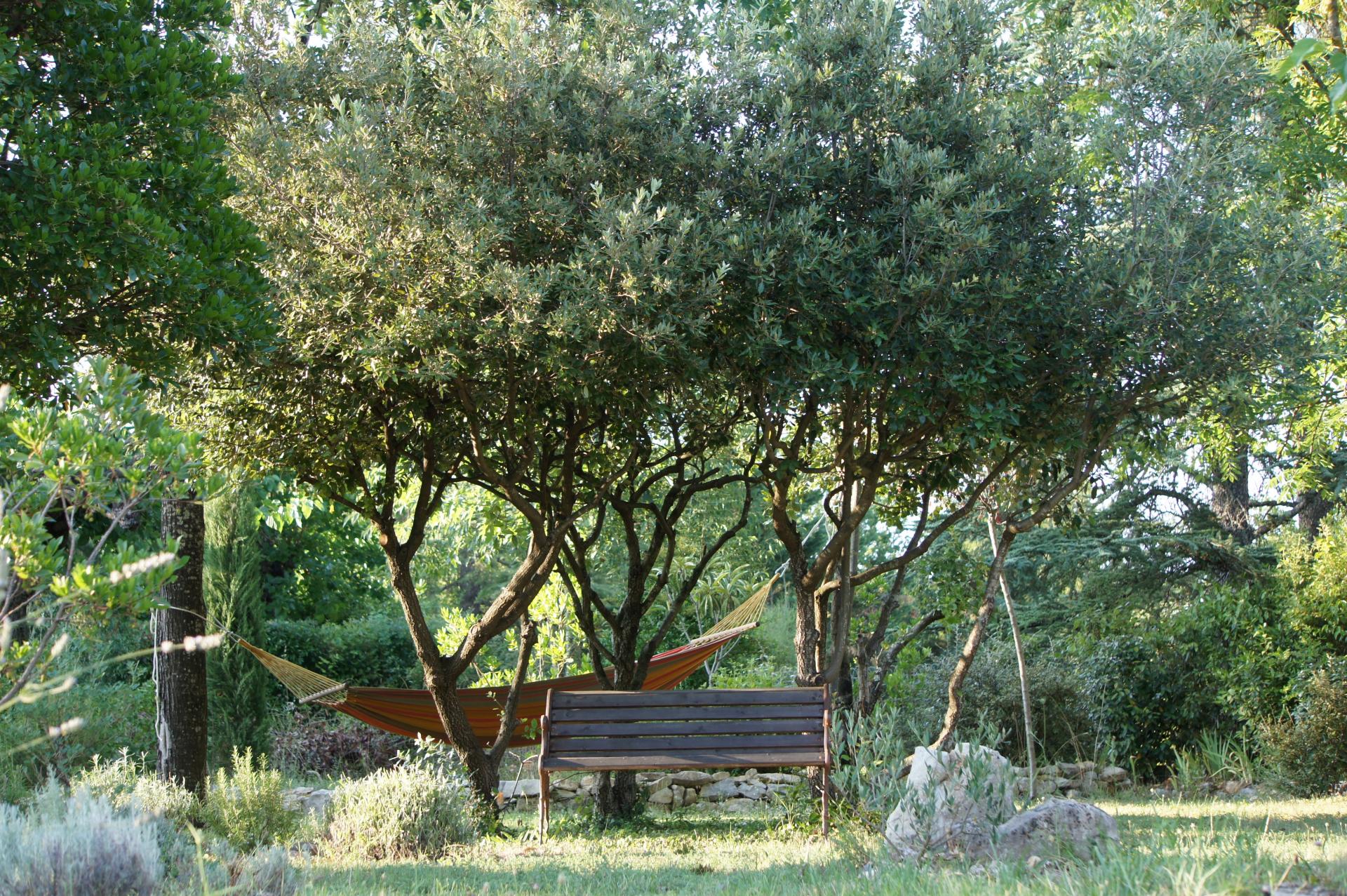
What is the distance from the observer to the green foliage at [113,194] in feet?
11.9

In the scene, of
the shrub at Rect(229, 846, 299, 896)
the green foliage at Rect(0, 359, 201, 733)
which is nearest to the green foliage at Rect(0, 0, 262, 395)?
the green foliage at Rect(0, 359, 201, 733)

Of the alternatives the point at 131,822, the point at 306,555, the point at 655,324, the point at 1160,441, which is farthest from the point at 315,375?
the point at 306,555

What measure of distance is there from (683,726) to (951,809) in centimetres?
221

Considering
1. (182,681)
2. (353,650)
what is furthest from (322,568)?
(182,681)

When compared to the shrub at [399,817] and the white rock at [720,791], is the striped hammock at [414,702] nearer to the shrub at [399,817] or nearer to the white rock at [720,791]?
the shrub at [399,817]

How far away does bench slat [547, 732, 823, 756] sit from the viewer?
5.83 meters

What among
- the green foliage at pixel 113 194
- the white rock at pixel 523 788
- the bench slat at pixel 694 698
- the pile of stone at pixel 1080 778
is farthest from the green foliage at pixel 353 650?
the green foliage at pixel 113 194

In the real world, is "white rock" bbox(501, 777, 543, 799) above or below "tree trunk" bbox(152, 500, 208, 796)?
below

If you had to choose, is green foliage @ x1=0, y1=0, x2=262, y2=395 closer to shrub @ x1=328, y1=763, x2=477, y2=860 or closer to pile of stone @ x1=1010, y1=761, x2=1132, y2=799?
shrub @ x1=328, y1=763, x2=477, y2=860

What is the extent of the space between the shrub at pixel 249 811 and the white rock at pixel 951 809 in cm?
290

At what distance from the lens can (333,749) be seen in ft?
30.5

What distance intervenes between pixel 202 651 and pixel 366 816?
1.91 meters

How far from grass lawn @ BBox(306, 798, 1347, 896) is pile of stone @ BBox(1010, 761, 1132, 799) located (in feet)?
3.82

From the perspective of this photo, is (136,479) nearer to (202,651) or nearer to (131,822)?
(131,822)
